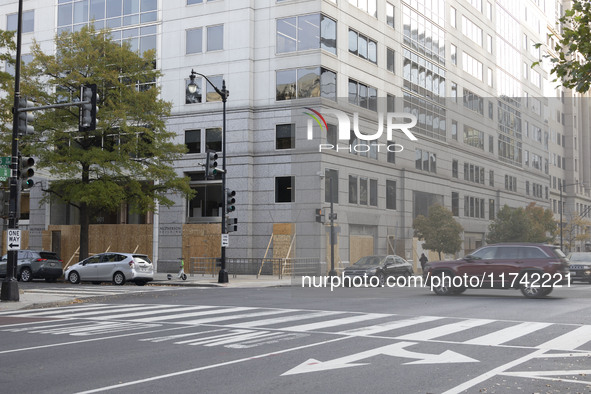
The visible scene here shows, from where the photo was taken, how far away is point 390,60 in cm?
4734

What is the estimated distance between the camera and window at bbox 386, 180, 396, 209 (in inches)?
1831

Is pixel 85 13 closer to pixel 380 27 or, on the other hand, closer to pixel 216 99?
pixel 216 99

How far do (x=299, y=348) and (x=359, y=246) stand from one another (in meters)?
32.5

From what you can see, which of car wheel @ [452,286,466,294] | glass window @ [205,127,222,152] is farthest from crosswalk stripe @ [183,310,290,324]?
glass window @ [205,127,222,152]

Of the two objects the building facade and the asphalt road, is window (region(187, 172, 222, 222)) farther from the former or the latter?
the asphalt road

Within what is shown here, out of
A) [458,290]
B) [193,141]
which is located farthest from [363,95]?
[458,290]

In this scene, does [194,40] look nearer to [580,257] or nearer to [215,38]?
[215,38]

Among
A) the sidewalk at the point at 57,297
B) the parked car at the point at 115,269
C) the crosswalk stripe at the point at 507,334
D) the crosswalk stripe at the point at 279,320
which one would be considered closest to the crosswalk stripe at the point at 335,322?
the crosswalk stripe at the point at 279,320

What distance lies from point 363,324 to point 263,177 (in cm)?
2664

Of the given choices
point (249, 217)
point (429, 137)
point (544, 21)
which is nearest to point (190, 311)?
point (249, 217)

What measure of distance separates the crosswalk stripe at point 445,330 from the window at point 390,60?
33649 mm

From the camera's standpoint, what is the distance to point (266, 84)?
41.2 meters

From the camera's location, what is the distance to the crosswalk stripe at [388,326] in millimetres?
13555

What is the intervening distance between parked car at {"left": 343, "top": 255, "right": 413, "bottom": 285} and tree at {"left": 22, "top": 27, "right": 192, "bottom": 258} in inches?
444
